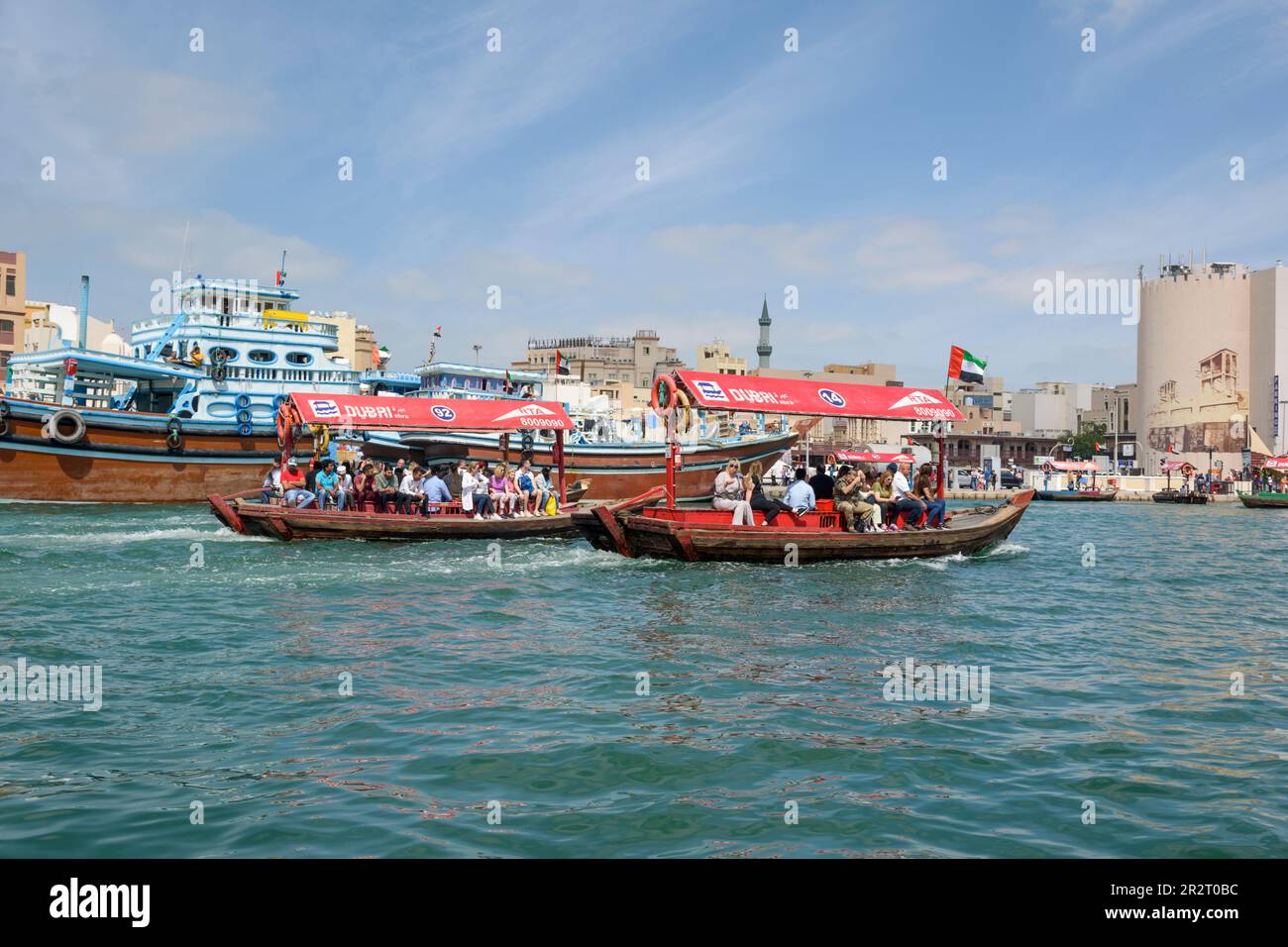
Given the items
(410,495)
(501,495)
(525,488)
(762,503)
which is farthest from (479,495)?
(762,503)

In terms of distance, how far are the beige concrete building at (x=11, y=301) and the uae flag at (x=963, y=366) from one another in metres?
58.3

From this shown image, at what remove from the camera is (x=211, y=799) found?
23.9 feet

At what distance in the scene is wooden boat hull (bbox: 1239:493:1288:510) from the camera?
61.5m

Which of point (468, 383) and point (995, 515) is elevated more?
point (468, 383)

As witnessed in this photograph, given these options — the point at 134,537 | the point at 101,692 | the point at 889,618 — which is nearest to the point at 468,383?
the point at 134,537

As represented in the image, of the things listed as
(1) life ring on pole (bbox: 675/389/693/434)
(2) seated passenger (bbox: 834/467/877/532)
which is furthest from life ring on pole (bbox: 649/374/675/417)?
(2) seated passenger (bbox: 834/467/877/532)

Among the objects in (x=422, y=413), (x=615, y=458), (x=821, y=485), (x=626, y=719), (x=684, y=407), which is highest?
(x=422, y=413)

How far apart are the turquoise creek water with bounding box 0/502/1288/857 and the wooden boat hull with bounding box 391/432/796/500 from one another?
20.4m

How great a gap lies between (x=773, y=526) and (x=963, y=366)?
8519 mm

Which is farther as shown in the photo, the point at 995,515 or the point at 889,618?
the point at 995,515

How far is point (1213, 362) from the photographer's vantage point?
9650 centimetres

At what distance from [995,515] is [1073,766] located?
58.0 feet

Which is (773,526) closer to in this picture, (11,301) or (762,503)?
(762,503)
